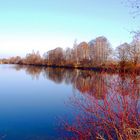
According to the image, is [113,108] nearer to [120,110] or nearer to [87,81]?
[120,110]

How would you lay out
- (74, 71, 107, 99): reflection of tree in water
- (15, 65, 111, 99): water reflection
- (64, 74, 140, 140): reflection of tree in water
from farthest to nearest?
1. (15, 65, 111, 99): water reflection
2. (74, 71, 107, 99): reflection of tree in water
3. (64, 74, 140, 140): reflection of tree in water

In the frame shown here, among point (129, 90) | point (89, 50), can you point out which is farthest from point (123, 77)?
point (89, 50)

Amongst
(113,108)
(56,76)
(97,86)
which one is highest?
(97,86)

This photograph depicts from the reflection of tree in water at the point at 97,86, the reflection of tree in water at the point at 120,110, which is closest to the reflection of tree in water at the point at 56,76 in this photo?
the reflection of tree in water at the point at 97,86

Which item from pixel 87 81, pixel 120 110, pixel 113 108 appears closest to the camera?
pixel 120 110

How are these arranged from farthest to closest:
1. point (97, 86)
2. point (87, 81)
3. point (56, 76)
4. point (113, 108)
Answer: point (56, 76)
point (87, 81)
point (97, 86)
point (113, 108)

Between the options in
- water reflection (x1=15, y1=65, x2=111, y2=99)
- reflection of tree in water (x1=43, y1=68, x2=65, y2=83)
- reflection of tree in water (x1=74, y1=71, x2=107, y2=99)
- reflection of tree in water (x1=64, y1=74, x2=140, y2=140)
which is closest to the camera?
reflection of tree in water (x1=64, y1=74, x2=140, y2=140)

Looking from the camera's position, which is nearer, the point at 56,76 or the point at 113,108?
the point at 113,108

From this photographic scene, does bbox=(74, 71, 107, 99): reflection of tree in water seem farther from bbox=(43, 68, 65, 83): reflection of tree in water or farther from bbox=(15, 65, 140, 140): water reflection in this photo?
bbox=(43, 68, 65, 83): reflection of tree in water

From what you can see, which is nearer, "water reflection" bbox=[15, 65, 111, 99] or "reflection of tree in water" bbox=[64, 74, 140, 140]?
"reflection of tree in water" bbox=[64, 74, 140, 140]

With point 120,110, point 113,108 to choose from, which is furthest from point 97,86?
point 120,110

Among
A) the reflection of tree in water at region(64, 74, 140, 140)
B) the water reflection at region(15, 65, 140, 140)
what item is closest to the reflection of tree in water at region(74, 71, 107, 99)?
the water reflection at region(15, 65, 140, 140)

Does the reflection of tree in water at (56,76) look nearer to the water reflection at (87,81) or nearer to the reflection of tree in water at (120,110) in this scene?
the water reflection at (87,81)

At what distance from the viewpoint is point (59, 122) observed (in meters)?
6.95
